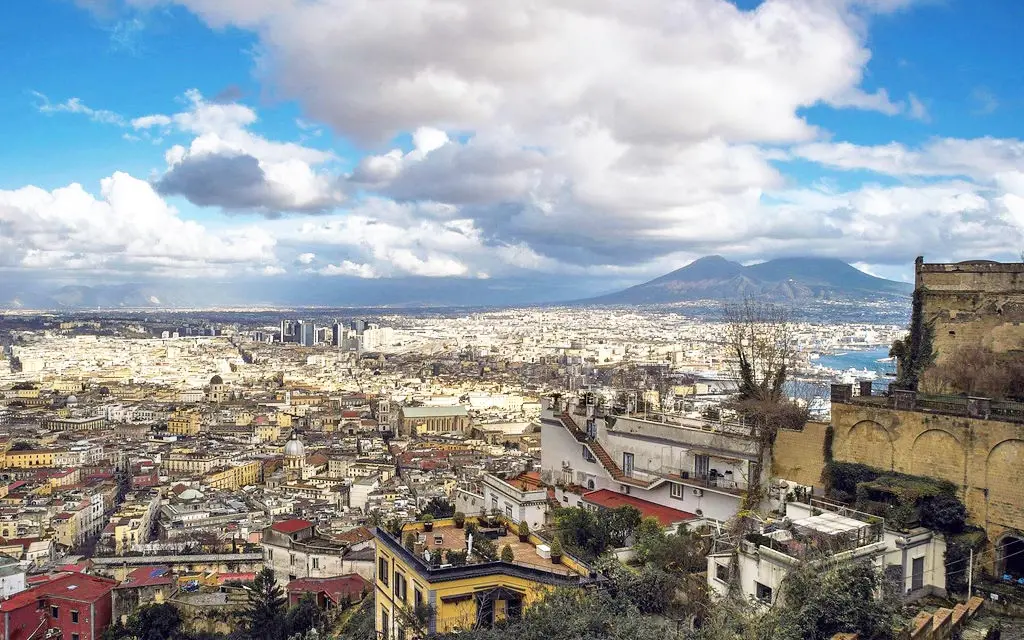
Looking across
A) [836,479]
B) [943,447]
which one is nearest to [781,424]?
[836,479]

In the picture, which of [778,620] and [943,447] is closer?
[778,620]

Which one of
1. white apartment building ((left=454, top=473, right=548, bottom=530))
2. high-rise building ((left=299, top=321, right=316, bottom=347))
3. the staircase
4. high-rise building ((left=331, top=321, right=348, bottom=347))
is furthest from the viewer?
high-rise building ((left=299, top=321, right=316, bottom=347))

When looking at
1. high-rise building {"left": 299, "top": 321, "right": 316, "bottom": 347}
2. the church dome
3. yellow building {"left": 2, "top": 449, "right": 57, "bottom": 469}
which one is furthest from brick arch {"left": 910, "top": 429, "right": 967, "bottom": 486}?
high-rise building {"left": 299, "top": 321, "right": 316, "bottom": 347}

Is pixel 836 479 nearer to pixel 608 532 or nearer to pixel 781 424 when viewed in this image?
pixel 781 424

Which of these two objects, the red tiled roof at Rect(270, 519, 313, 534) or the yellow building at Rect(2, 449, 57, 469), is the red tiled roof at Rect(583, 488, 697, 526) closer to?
the red tiled roof at Rect(270, 519, 313, 534)

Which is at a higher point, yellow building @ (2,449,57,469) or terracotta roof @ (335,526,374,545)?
terracotta roof @ (335,526,374,545)

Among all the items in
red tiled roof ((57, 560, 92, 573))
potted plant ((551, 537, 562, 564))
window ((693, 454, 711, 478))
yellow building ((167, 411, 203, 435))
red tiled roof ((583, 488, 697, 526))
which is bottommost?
yellow building ((167, 411, 203, 435))

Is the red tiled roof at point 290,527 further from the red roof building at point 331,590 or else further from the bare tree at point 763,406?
the bare tree at point 763,406

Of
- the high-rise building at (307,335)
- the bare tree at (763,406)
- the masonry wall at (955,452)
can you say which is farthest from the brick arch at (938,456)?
the high-rise building at (307,335)
